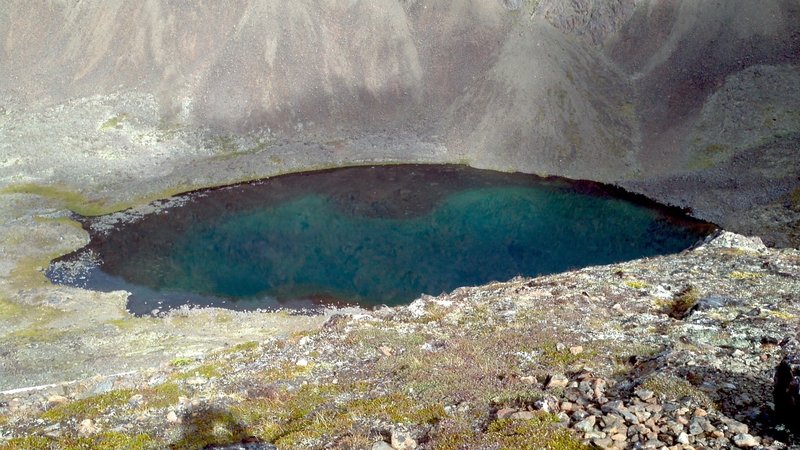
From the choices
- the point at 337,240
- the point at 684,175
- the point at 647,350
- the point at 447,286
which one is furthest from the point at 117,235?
the point at 684,175

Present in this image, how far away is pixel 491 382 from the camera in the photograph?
18.5 m

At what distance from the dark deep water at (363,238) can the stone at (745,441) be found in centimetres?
4022

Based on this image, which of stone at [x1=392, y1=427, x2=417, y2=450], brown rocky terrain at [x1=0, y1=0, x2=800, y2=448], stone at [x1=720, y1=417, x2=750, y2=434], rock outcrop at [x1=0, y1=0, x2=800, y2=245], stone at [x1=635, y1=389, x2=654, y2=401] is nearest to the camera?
stone at [x1=720, y1=417, x2=750, y2=434]

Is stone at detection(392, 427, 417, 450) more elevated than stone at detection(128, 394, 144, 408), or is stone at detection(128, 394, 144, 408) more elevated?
stone at detection(392, 427, 417, 450)

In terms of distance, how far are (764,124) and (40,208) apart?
84003mm

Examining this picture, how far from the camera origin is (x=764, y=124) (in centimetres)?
7906

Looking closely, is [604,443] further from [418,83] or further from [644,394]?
[418,83]

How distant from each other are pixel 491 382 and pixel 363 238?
1879 inches

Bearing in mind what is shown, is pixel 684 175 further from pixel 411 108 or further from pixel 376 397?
pixel 376 397

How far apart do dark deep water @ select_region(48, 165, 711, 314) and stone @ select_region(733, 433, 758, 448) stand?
40.2 meters

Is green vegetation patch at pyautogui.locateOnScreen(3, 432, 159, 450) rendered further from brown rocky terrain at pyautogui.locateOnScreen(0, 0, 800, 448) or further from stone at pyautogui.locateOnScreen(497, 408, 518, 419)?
stone at pyautogui.locateOnScreen(497, 408, 518, 419)

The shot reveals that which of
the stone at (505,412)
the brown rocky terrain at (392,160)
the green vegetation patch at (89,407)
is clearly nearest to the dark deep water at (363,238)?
the brown rocky terrain at (392,160)

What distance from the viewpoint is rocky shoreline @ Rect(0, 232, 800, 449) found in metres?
14.9

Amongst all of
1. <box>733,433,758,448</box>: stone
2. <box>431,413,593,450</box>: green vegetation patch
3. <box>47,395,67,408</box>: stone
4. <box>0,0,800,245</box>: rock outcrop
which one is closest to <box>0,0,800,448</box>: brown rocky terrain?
<box>0,0,800,245</box>: rock outcrop
